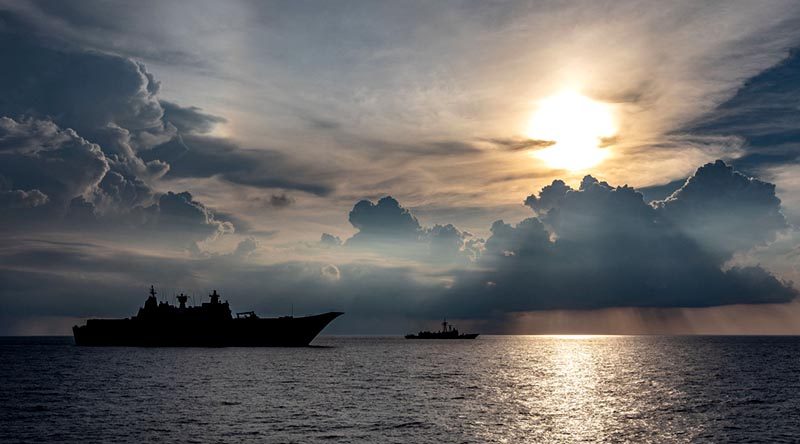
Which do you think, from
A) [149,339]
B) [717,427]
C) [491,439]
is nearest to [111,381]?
[491,439]

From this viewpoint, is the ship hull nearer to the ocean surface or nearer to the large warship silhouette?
the large warship silhouette

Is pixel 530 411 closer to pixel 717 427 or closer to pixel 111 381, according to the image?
pixel 717 427

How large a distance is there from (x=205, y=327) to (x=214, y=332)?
2287mm

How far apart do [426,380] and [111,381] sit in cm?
3825

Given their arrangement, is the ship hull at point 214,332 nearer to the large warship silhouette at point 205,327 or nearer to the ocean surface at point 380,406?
the large warship silhouette at point 205,327

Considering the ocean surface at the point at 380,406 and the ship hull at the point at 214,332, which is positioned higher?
the ship hull at the point at 214,332

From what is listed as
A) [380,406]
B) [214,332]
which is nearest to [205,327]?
[214,332]

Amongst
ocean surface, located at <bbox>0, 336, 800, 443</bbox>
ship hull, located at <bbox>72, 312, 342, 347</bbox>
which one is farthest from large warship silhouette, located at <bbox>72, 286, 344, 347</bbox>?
ocean surface, located at <bbox>0, 336, 800, 443</bbox>

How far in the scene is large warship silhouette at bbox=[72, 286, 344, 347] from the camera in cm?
14612

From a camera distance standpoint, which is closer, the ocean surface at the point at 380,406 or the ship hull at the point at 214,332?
the ocean surface at the point at 380,406

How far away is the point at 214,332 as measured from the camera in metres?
147

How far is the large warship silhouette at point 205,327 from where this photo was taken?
14612 centimetres

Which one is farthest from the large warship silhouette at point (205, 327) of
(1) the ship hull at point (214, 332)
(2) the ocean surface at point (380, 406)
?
(2) the ocean surface at point (380, 406)

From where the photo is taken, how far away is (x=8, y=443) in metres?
40.7
